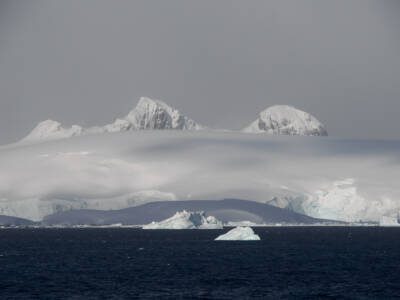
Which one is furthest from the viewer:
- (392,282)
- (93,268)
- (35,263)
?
(35,263)

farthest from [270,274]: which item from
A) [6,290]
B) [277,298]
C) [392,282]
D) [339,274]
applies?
[6,290]

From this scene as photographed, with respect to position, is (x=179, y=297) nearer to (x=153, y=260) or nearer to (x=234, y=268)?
(x=234, y=268)

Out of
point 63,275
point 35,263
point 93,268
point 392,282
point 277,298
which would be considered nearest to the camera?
point 277,298

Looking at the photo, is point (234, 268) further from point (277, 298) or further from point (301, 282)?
point (277, 298)

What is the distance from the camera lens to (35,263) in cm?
16225

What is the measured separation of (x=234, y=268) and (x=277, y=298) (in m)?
40.8

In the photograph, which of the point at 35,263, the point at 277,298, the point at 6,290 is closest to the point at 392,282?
the point at 277,298

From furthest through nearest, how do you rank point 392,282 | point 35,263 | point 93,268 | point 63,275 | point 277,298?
1. point 35,263
2. point 93,268
3. point 63,275
4. point 392,282
5. point 277,298

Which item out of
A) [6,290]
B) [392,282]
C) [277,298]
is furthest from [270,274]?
[6,290]

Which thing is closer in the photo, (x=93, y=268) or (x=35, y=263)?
(x=93, y=268)

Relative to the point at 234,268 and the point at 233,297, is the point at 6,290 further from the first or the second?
the point at 234,268

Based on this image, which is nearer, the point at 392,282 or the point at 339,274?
the point at 392,282

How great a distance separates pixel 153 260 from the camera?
170m

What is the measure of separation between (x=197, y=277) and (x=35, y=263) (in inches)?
→ 1551
